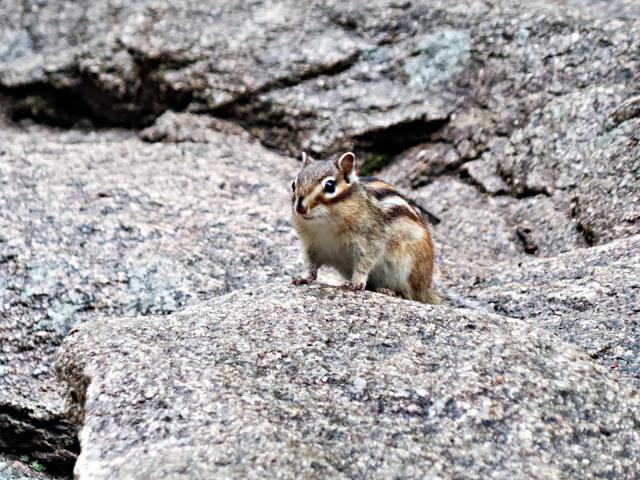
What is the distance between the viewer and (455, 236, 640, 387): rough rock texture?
5.02 meters

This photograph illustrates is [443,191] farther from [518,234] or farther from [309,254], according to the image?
[309,254]

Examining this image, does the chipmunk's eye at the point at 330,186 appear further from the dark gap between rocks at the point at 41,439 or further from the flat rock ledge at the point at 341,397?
the dark gap between rocks at the point at 41,439

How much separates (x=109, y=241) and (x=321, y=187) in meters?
2.15

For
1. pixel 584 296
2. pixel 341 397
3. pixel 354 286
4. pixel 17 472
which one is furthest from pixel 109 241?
pixel 584 296

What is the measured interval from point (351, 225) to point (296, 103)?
3.71 m

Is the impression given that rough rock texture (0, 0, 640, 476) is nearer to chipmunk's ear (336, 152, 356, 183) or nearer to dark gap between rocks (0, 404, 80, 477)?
dark gap between rocks (0, 404, 80, 477)

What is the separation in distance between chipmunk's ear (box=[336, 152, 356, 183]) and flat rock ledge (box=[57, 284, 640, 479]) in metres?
0.90

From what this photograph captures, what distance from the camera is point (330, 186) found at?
539 centimetres

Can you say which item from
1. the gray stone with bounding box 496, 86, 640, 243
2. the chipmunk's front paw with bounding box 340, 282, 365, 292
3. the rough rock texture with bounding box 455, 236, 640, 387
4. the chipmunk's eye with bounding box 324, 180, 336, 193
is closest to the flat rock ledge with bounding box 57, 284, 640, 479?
the chipmunk's front paw with bounding box 340, 282, 365, 292

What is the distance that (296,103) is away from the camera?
29.4 feet

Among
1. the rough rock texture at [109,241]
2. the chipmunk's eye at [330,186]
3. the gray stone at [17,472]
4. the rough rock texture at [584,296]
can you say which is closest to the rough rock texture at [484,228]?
the rough rock texture at [584,296]

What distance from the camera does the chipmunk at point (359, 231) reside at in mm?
5371

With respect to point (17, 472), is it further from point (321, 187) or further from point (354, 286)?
point (321, 187)

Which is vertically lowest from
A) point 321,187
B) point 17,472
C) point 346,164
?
point 17,472
